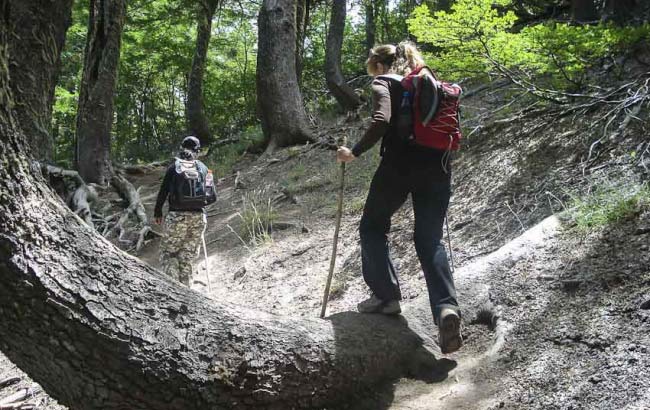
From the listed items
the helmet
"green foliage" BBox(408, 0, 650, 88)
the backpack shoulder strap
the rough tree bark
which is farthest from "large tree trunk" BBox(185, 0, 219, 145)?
the rough tree bark

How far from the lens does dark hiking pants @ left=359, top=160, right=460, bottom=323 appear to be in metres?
3.52

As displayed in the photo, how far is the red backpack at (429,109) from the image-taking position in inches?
132

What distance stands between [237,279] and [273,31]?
6.59m

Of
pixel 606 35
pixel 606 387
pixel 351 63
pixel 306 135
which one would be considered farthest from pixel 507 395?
pixel 351 63

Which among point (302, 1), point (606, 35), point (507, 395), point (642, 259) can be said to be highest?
point (302, 1)

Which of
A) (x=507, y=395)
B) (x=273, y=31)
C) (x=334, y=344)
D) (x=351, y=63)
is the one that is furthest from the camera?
(x=351, y=63)

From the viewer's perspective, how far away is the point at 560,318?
318cm

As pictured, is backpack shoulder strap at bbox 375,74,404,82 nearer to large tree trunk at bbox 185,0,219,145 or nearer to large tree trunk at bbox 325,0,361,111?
large tree trunk at bbox 325,0,361,111

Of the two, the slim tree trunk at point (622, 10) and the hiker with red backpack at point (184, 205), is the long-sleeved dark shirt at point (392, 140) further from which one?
the slim tree trunk at point (622, 10)

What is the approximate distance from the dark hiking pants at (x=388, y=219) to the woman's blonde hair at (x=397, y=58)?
665 millimetres

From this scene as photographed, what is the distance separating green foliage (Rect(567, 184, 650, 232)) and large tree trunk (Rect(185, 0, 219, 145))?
44.5 feet

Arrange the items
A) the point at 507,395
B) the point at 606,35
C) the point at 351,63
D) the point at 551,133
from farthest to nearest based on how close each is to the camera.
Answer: the point at 351,63 < the point at 551,133 < the point at 606,35 < the point at 507,395

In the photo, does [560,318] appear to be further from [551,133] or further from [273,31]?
[273,31]

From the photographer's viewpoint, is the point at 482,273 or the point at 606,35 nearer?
the point at 482,273
